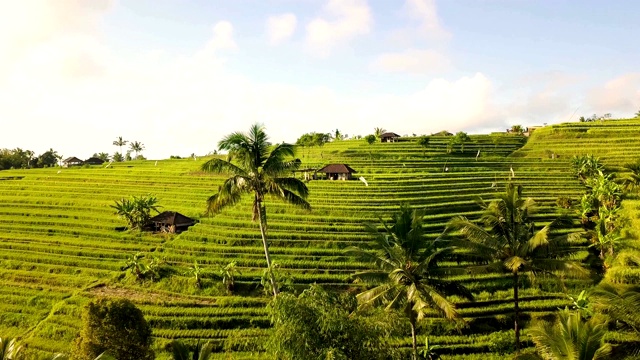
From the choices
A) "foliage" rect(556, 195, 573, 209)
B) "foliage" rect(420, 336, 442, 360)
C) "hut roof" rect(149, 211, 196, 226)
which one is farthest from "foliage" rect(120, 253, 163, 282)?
"foliage" rect(556, 195, 573, 209)

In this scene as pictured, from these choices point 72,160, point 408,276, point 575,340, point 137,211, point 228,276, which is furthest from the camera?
point 72,160

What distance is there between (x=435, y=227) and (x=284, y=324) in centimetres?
3410

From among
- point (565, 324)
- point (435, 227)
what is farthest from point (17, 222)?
point (565, 324)

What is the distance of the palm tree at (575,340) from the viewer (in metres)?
11.7

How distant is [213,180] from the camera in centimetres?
7000

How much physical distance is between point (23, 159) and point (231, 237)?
9451 centimetres

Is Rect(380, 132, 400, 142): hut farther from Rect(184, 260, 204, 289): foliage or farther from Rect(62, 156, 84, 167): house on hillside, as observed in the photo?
Rect(62, 156, 84, 167): house on hillside

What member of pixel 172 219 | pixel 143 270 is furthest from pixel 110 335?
pixel 172 219

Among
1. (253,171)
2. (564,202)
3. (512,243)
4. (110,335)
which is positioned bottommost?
(110,335)

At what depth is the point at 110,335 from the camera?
23109 millimetres

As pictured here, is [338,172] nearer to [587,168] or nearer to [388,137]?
[587,168]

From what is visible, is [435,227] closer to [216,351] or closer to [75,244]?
[216,351]

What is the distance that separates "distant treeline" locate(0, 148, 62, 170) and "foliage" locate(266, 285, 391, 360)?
115972 mm

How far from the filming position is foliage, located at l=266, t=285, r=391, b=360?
508 inches
